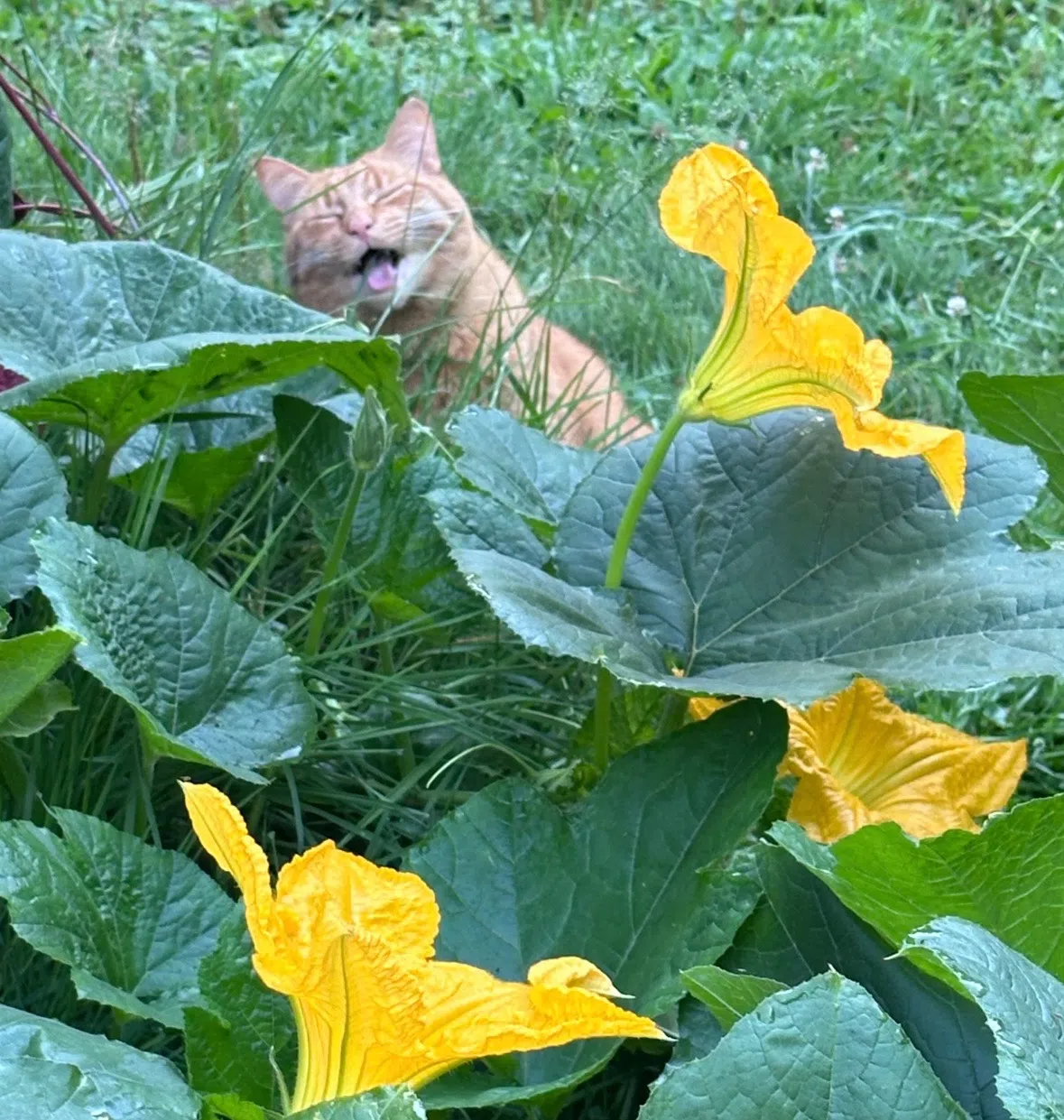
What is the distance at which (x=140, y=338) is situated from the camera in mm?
1188

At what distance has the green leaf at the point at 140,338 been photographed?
3.37ft

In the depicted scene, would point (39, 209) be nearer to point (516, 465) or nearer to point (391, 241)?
point (516, 465)

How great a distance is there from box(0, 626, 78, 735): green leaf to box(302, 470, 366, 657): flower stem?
29cm

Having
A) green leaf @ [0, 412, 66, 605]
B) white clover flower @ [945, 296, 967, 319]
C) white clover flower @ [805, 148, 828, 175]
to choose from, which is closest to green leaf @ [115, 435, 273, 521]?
green leaf @ [0, 412, 66, 605]

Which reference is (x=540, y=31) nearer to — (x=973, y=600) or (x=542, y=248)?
(x=542, y=248)

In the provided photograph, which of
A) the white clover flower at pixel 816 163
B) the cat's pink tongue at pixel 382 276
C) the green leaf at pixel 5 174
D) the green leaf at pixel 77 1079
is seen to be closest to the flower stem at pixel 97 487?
the green leaf at pixel 5 174

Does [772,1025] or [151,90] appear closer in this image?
[772,1025]

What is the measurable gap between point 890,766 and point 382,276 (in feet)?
4.94

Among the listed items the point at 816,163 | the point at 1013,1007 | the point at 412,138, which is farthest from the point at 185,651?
the point at 816,163

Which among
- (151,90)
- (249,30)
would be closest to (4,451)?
(151,90)

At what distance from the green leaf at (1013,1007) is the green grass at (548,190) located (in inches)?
14.5

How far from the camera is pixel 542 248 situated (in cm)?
265

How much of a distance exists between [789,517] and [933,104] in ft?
8.66

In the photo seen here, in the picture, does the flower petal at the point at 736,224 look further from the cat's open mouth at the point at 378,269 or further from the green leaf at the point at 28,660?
the cat's open mouth at the point at 378,269
